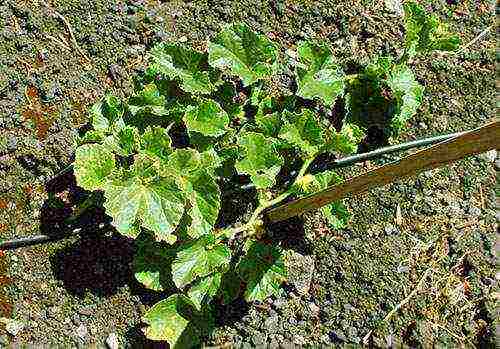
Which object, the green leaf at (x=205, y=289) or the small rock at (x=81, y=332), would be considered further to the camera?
the small rock at (x=81, y=332)

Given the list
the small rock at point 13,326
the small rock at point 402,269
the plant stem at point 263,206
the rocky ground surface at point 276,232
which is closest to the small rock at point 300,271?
the rocky ground surface at point 276,232

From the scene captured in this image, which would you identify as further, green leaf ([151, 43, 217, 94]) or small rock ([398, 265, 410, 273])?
small rock ([398, 265, 410, 273])

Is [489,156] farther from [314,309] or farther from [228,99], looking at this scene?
[228,99]

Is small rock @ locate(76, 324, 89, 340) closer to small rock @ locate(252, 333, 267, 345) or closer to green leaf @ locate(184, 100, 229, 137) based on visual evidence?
small rock @ locate(252, 333, 267, 345)

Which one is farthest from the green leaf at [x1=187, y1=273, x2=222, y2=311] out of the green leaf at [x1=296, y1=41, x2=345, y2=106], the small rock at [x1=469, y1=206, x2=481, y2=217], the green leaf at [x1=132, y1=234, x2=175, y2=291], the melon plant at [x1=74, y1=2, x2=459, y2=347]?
the small rock at [x1=469, y1=206, x2=481, y2=217]

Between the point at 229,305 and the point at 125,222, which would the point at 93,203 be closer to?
the point at 125,222

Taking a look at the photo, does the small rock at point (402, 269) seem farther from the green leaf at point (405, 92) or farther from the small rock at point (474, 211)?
the green leaf at point (405, 92)
